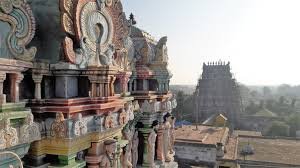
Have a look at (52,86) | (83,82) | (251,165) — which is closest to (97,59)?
(83,82)

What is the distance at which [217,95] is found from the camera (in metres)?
51.9

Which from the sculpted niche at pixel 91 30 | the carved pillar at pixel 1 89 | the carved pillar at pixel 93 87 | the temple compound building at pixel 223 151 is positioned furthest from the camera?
the temple compound building at pixel 223 151

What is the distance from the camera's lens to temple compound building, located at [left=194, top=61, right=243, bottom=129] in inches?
2031

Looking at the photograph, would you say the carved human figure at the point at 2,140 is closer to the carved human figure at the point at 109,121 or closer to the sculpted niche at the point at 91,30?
the sculpted niche at the point at 91,30

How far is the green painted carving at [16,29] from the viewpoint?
4.91 m

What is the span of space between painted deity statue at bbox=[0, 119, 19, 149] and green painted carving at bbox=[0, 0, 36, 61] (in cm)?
108

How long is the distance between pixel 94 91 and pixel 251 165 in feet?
76.1

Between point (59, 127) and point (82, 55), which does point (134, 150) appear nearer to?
point (82, 55)

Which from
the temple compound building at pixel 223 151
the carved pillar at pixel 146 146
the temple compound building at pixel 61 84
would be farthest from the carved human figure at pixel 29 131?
the temple compound building at pixel 223 151

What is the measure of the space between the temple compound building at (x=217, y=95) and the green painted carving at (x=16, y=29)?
46.6 m

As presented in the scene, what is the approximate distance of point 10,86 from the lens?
5.21 m

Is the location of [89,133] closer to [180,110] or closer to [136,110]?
[136,110]

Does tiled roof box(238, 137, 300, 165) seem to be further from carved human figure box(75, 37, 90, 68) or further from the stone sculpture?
carved human figure box(75, 37, 90, 68)

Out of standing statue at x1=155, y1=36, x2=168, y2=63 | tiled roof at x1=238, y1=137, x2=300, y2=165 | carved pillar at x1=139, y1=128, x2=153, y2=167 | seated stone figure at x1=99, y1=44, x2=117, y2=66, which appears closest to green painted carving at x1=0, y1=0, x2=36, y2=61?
seated stone figure at x1=99, y1=44, x2=117, y2=66
